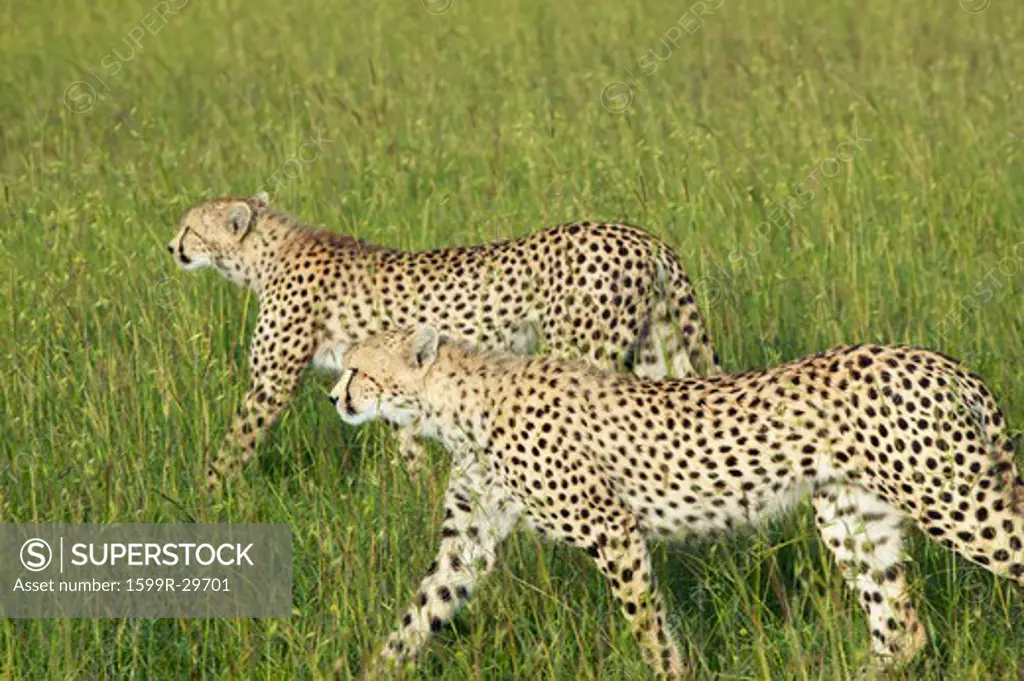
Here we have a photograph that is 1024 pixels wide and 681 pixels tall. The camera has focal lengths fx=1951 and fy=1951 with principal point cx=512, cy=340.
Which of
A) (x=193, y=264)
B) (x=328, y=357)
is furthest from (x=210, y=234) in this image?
(x=328, y=357)

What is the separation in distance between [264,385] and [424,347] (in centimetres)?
130

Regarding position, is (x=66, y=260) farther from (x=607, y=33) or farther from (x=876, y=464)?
(x=607, y=33)

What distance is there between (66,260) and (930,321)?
306cm

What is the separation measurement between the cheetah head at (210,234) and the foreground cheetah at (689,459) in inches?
68.0

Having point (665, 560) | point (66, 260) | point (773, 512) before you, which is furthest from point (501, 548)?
point (66, 260)

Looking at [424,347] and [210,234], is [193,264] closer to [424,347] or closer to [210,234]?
[210,234]

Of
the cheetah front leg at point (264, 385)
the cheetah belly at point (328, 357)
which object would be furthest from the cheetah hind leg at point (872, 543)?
the cheetah belly at point (328, 357)

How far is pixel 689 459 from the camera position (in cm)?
468

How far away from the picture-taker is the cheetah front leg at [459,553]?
15.5ft

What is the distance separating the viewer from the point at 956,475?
14.4ft

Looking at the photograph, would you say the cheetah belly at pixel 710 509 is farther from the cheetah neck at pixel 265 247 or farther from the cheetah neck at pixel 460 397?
the cheetah neck at pixel 265 247

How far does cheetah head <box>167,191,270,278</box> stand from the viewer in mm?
6629

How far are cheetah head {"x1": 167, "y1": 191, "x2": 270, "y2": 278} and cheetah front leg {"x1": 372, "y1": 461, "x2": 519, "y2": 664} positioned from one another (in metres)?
1.97

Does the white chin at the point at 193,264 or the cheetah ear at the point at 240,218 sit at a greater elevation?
the cheetah ear at the point at 240,218
